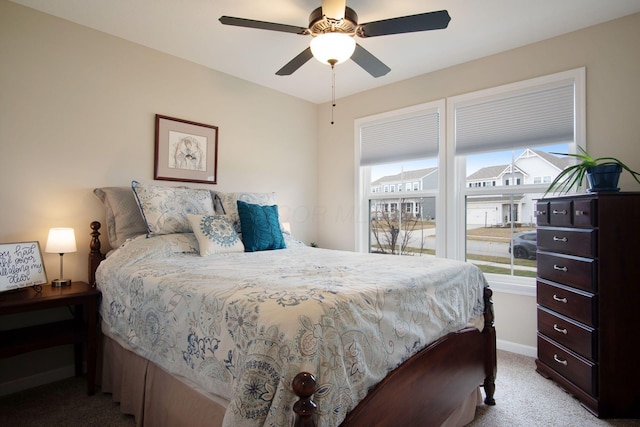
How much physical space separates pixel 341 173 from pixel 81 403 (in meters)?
3.18

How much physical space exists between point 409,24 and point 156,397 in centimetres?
233

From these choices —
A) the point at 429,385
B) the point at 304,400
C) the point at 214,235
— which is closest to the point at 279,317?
the point at 304,400

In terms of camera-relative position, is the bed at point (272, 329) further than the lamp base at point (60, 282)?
No

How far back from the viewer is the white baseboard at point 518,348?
273 centimetres

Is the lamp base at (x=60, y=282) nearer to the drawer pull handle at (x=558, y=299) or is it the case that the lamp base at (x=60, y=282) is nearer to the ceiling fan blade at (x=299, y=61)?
the ceiling fan blade at (x=299, y=61)

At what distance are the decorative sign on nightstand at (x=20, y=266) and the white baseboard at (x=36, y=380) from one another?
0.67 metres

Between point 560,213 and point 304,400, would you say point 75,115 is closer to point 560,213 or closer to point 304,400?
point 304,400

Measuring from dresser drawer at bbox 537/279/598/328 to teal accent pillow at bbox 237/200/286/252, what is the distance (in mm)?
1968

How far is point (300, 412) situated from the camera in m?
0.87

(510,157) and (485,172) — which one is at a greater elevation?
(510,157)

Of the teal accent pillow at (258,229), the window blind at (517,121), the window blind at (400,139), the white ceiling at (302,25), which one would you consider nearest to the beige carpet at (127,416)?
the teal accent pillow at (258,229)

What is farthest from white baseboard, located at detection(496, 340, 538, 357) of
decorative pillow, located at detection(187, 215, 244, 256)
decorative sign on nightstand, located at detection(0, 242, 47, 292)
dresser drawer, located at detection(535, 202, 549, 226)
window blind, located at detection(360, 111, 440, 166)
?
decorative sign on nightstand, located at detection(0, 242, 47, 292)

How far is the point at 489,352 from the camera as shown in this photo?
2.00 metres

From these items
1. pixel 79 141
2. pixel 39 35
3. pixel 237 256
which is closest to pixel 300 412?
pixel 237 256
